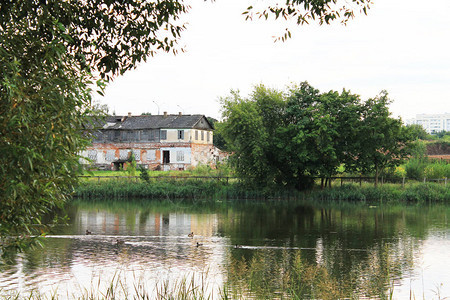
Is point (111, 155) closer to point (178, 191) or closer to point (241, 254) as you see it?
point (178, 191)

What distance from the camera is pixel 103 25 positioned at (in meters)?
11.6

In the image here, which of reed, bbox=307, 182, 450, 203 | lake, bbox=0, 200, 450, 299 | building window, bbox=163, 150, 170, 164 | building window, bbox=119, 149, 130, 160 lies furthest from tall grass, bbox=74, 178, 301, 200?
building window, bbox=119, 149, 130, 160

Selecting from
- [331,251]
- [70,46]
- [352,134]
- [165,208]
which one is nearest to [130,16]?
[70,46]

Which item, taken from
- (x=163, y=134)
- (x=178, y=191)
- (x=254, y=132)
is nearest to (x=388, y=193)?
(x=254, y=132)

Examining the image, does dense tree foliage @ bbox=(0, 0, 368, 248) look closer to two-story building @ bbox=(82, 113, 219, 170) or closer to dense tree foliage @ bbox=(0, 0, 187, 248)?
dense tree foliage @ bbox=(0, 0, 187, 248)

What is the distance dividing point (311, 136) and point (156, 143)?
31.0m

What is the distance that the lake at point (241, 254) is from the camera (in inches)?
630

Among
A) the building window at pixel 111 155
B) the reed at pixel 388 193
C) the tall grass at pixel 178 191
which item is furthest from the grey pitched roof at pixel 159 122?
the reed at pixel 388 193

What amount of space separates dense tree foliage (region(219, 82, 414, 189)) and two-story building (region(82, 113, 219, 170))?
21.8m

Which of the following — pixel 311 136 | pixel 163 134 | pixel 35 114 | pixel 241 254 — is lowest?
pixel 241 254

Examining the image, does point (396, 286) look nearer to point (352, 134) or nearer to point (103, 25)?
point (103, 25)

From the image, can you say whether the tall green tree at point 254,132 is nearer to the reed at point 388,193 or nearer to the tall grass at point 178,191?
the tall grass at point 178,191

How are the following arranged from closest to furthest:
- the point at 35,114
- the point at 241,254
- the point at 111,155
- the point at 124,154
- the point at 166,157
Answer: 1. the point at 35,114
2. the point at 241,254
3. the point at 166,157
4. the point at 124,154
5. the point at 111,155

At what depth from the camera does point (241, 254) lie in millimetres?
23016
